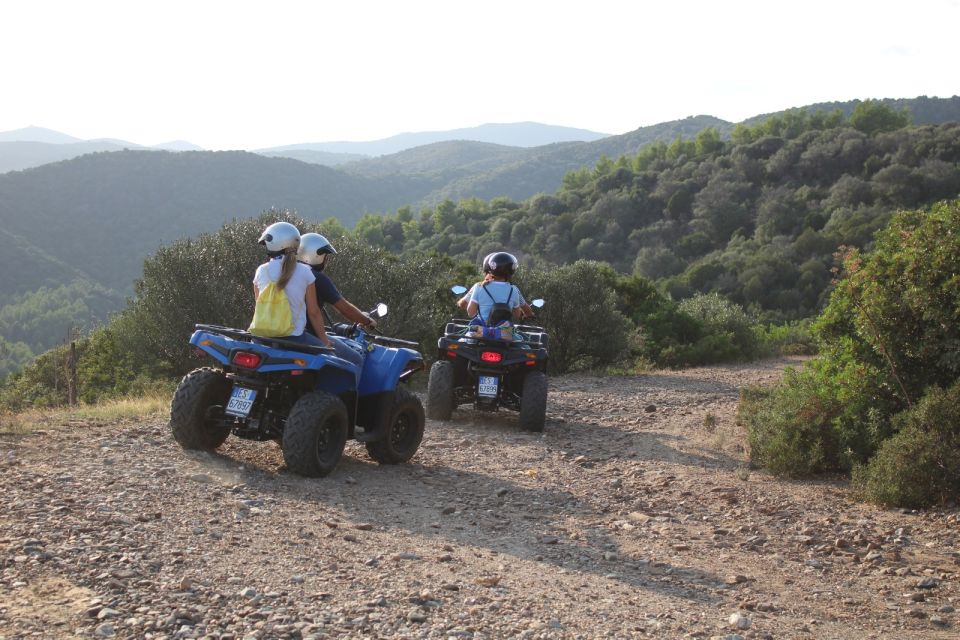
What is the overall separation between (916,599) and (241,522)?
396cm

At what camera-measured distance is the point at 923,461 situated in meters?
6.68

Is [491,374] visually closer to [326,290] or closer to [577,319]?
[326,290]

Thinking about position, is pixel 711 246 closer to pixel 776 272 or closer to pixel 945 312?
pixel 776 272

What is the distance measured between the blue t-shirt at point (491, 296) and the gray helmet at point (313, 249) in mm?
3268

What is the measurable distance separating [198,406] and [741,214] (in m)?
57.5

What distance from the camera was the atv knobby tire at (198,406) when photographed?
701cm

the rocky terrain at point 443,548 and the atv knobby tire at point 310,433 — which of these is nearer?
the rocky terrain at point 443,548

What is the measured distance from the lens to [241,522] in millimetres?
5535

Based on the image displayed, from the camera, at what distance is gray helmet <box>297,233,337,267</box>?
286 inches

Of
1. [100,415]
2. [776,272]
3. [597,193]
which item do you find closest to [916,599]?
[100,415]

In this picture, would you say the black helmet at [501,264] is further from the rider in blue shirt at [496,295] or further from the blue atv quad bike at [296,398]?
the blue atv quad bike at [296,398]

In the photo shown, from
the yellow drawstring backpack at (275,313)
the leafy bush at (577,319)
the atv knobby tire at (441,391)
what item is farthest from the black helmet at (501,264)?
the leafy bush at (577,319)

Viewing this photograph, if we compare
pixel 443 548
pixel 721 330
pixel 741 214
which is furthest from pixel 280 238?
pixel 741 214

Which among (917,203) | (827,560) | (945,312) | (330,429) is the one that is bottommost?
(827,560)
